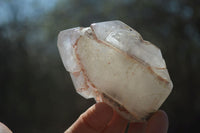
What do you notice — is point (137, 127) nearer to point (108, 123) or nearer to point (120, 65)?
point (108, 123)

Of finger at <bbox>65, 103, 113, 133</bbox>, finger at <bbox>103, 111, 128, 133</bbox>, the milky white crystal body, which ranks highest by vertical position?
the milky white crystal body

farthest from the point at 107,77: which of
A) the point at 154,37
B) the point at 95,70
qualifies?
the point at 154,37

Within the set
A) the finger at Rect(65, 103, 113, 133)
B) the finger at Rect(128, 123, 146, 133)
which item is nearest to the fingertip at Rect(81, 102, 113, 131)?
the finger at Rect(65, 103, 113, 133)

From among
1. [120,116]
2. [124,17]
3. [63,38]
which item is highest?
[63,38]

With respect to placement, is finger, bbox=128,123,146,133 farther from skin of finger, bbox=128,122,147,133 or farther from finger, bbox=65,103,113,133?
finger, bbox=65,103,113,133

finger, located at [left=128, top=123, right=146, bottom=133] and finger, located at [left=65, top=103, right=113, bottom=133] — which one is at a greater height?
finger, located at [left=65, top=103, right=113, bottom=133]

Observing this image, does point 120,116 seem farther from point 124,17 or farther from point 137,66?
point 124,17

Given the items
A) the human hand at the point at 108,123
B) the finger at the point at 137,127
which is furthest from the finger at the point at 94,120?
the finger at the point at 137,127
